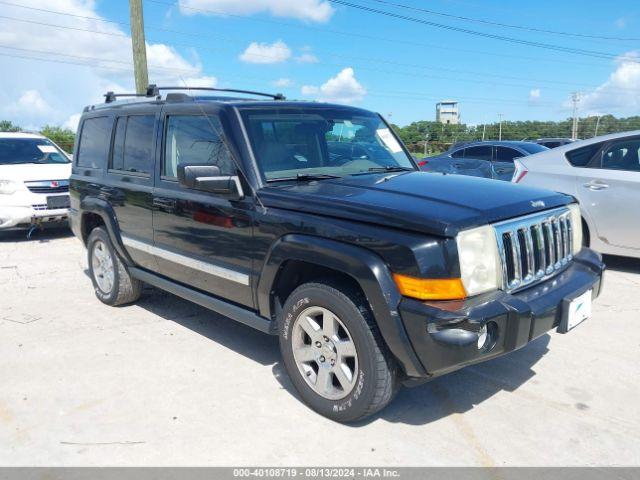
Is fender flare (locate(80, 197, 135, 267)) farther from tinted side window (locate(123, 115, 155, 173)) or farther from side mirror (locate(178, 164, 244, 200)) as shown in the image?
side mirror (locate(178, 164, 244, 200))

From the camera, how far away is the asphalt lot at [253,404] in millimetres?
2949

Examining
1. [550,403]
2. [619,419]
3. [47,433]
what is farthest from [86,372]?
[619,419]

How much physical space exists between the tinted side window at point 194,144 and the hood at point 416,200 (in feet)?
1.71

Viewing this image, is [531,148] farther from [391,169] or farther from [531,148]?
[391,169]

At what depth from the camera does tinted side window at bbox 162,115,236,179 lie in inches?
149

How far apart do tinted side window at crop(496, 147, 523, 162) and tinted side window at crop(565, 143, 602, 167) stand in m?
4.49

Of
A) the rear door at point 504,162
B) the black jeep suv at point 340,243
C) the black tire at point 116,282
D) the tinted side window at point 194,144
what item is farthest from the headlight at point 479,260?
the rear door at point 504,162

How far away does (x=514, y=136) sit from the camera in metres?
44.4

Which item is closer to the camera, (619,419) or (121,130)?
(619,419)

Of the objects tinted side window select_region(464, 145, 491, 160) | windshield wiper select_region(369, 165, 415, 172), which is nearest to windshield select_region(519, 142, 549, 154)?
tinted side window select_region(464, 145, 491, 160)

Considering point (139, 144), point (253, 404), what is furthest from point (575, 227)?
point (139, 144)
